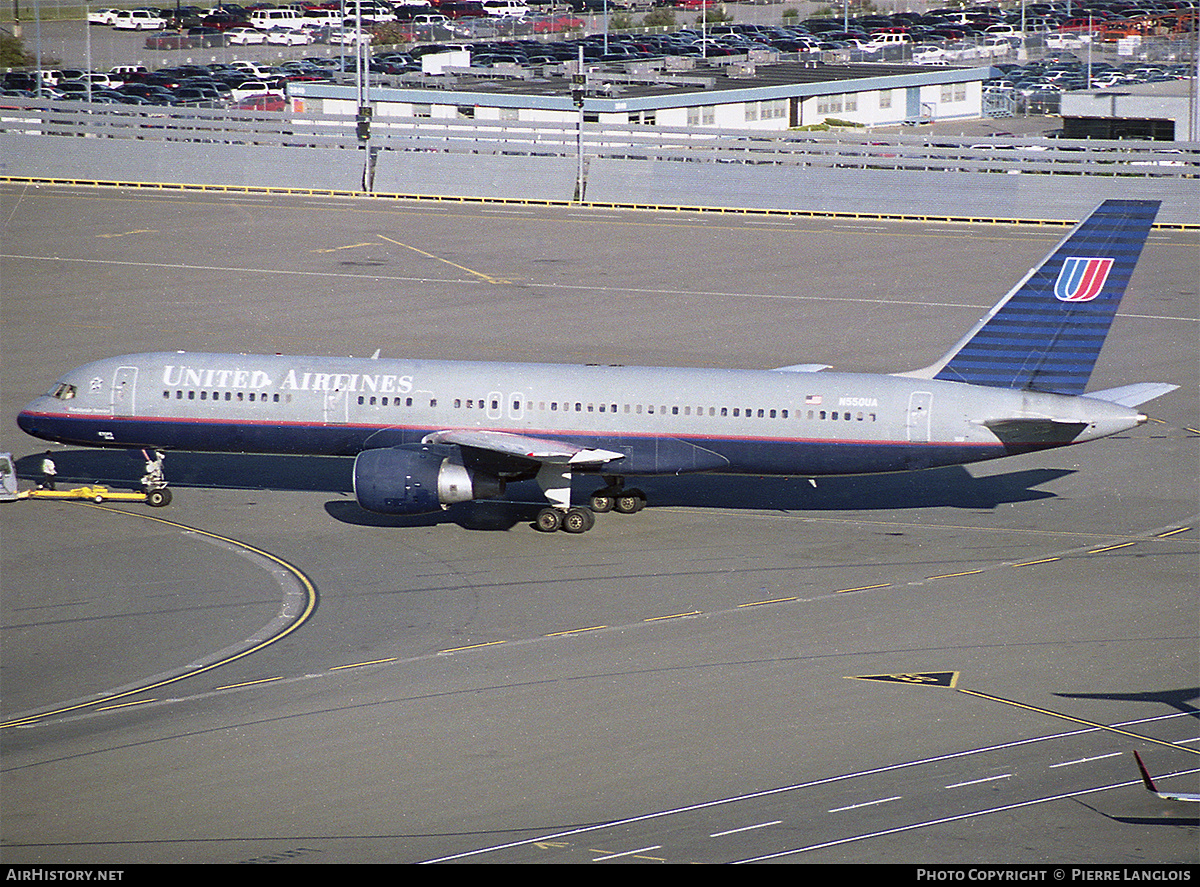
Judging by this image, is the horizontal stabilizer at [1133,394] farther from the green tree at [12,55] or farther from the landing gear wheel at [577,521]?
the green tree at [12,55]

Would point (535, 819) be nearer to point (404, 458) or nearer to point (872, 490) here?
point (404, 458)

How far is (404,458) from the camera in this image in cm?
4012

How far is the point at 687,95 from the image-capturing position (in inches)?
4491

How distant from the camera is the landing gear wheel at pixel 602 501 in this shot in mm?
43312

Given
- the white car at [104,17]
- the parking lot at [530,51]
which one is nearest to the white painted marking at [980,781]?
the parking lot at [530,51]

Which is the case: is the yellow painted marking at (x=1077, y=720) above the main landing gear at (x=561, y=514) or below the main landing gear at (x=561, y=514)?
below

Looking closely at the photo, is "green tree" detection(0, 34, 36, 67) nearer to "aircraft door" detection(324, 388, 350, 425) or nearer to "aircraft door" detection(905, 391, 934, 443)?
"aircraft door" detection(324, 388, 350, 425)

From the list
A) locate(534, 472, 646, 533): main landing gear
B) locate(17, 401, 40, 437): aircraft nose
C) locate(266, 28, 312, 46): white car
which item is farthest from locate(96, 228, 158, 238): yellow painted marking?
locate(266, 28, 312, 46): white car

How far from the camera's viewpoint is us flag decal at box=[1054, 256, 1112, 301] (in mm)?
40781

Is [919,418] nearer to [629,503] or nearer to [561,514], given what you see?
[629,503]

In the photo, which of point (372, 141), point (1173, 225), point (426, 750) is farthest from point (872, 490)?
point (372, 141)

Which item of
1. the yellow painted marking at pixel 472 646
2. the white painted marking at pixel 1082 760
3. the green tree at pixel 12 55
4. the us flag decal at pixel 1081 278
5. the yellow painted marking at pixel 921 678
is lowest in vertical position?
the white painted marking at pixel 1082 760

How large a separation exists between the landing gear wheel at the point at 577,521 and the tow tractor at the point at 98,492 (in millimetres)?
11870

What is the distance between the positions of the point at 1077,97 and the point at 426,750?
9731 cm
